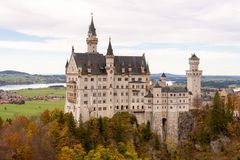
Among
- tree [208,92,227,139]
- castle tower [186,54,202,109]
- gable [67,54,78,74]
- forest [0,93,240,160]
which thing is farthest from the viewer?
castle tower [186,54,202,109]

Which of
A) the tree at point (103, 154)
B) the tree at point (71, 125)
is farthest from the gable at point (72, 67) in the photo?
the tree at point (103, 154)

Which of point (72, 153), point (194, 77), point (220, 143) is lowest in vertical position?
point (220, 143)

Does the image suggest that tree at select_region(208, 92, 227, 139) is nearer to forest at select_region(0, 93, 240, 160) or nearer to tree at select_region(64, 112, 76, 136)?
forest at select_region(0, 93, 240, 160)

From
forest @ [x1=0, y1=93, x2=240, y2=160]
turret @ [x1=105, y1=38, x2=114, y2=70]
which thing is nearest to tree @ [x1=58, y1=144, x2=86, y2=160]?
forest @ [x1=0, y1=93, x2=240, y2=160]

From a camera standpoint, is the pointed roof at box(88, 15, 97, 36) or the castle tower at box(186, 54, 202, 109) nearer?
the pointed roof at box(88, 15, 97, 36)

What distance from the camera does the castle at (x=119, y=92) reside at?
4018 inches

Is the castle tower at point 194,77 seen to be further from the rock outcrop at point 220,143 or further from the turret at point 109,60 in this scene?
the turret at point 109,60

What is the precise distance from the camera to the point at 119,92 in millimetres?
107062

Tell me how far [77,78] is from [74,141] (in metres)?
16.7

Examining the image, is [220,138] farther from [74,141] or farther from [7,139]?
[7,139]

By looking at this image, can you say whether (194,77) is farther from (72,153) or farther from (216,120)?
(72,153)

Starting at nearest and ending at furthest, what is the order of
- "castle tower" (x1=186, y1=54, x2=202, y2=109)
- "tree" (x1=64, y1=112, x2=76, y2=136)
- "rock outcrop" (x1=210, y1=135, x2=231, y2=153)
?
"tree" (x1=64, y1=112, x2=76, y2=136) → "rock outcrop" (x1=210, y1=135, x2=231, y2=153) → "castle tower" (x1=186, y1=54, x2=202, y2=109)

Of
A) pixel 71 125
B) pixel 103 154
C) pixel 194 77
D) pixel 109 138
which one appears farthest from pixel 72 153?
pixel 194 77

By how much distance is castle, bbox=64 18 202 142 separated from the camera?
102062 mm
